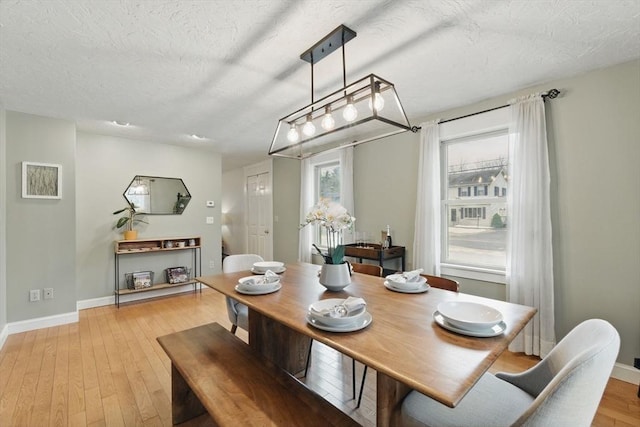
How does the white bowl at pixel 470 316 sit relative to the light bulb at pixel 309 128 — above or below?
below

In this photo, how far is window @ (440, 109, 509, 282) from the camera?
284 cm

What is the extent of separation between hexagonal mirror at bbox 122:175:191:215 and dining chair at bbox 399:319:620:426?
443 cm

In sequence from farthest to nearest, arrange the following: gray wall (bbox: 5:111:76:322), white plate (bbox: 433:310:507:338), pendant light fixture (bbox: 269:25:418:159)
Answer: gray wall (bbox: 5:111:76:322) → pendant light fixture (bbox: 269:25:418:159) → white plate (bbox: 433:310:507:338)

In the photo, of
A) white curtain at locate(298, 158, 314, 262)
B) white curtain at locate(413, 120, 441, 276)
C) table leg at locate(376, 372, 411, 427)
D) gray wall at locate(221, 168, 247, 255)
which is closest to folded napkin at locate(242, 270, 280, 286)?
table leg at locate(376, 372, 411, 427)

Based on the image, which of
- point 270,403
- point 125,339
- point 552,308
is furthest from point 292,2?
point 125,339

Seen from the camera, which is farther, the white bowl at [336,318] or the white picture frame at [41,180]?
the white picture frame at [41,180]

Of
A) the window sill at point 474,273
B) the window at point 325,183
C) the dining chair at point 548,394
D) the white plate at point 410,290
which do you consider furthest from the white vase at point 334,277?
the window at point 325,183

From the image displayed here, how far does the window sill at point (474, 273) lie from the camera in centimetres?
276

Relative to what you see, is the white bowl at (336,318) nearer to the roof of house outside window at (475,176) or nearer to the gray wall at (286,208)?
the roof of house outside window at (475,176)

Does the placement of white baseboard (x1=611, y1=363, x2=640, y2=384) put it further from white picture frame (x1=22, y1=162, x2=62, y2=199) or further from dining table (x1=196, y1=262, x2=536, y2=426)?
white picture frame (x1=22, y1=162, x2=62, y2=199)

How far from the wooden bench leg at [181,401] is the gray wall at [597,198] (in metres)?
2.91

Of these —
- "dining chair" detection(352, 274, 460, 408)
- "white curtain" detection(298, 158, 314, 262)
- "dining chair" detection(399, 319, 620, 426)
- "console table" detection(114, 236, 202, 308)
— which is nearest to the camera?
"dining chair" detection(399, 319, 620, 426)

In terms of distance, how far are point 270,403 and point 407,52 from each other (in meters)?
2.27

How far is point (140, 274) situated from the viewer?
4.17 m
